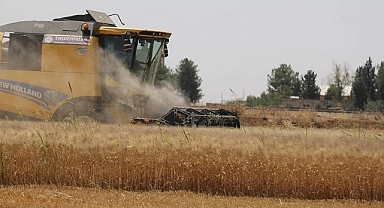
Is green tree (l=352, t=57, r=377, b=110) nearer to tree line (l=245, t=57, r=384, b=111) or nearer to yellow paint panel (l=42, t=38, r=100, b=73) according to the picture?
tree line (l=245, t=57, r=384, b=111)

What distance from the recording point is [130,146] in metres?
11.5

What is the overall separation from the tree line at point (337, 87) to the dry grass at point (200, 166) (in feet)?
113

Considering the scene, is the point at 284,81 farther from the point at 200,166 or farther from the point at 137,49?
the point at 200,166

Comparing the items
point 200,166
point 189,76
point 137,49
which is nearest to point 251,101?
point 189,76

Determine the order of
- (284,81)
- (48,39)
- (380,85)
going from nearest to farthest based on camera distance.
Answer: (48,39)
(380,85)
(284,81)

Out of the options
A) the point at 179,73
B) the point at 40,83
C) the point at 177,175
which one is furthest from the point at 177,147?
the point at 179,73

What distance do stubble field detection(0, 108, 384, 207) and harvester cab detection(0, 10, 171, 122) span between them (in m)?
5.50

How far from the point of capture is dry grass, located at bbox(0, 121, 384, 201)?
10.9m

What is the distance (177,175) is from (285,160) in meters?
1.87

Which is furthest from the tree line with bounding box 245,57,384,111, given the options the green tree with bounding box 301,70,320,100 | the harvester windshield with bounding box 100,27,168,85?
the harvester windshield with bounding box 100,27,168,85

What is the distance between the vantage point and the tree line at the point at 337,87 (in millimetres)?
55691

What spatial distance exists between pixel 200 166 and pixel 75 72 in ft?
23.9

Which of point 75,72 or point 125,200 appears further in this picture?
point 75,72

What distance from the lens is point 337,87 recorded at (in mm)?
66062
